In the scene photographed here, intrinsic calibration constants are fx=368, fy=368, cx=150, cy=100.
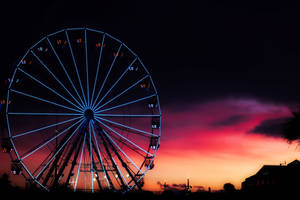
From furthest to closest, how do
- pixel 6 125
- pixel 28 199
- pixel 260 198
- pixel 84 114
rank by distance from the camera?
pixel 84 114 → pixel 6 125 → pixel 260 198 → pixel 28 199

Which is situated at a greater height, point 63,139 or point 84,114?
point 84,114

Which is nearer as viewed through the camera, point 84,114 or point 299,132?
point 299,132

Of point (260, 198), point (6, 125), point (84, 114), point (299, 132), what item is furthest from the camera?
point (84, 114)

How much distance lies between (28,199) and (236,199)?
1305 cm

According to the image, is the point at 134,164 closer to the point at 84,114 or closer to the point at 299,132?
the point at 84,114

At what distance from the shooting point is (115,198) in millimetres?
23547

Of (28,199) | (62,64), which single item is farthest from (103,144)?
(28,199)

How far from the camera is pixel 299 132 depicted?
7.05 metres

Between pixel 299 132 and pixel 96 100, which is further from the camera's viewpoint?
pixel 96 100

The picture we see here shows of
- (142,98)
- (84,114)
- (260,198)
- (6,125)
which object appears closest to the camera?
(260,198)

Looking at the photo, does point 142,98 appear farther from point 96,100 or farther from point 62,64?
point 62,64

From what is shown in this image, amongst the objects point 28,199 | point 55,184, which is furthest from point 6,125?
point 28,199

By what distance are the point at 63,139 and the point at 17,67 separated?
711 centimetres

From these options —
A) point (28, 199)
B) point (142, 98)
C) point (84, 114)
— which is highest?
point (142, 98)
